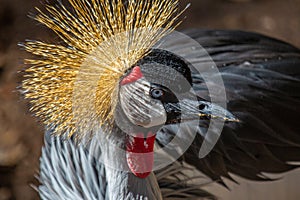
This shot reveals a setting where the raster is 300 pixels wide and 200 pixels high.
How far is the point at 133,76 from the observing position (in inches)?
46.7

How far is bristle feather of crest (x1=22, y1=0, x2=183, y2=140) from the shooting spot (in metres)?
1.21

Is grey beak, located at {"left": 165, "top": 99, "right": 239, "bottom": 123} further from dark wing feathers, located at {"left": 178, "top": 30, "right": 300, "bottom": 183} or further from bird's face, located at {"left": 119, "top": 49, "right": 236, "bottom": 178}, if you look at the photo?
dark wing feathers, located at {"left": 178, "top": 30, "right": 300, "bottom": 183}

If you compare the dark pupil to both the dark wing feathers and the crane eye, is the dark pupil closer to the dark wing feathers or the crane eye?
the crane eye

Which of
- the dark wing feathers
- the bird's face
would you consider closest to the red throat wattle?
the bird's face

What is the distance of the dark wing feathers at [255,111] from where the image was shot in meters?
1.69

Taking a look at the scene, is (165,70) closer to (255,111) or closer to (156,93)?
(156,93)

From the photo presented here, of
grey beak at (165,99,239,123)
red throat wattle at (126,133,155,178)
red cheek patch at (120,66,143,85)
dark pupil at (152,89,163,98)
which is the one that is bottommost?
red throat wattle at (126,133,155,178)

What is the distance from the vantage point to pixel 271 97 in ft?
5.64

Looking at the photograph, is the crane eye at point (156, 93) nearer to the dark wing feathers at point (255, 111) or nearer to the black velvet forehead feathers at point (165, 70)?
the black velvet forehead feathers at point (165, 70)

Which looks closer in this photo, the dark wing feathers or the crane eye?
the crane eye

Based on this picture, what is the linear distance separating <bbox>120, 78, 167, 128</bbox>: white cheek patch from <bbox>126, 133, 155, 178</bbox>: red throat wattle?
0.19 feet

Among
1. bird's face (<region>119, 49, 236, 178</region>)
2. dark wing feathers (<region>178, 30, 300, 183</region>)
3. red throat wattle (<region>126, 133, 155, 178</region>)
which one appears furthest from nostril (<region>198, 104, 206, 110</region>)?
dark wing feathers (<region>178, 30, 300, 183</region>)

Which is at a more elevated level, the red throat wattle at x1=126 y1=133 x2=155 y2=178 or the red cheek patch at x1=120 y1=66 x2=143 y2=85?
the red cheek patch at x1=120 y1=66 x2=143 y2=85

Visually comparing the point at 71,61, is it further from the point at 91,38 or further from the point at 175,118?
the point at 175,118
